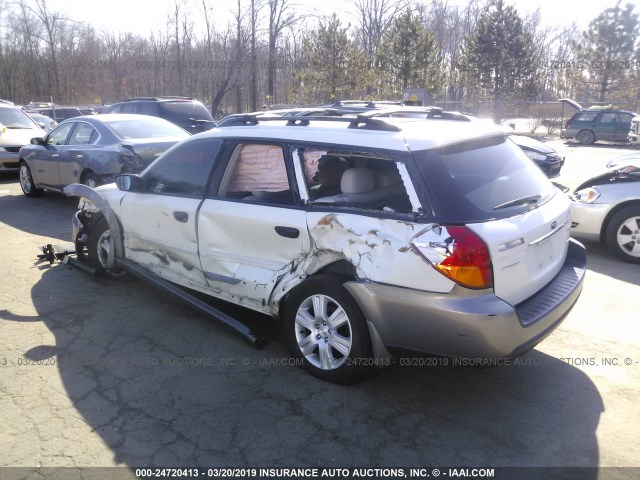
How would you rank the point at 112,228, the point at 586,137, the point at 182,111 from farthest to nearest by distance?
the point at 586,137
the point at 182,111
the point at 112,228

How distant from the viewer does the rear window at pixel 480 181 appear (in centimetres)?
311

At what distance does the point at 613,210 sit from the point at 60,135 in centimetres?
885

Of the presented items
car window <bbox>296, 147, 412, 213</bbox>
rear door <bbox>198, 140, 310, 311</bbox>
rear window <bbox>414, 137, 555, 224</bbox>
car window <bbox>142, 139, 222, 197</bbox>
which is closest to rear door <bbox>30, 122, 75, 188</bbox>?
car window <bbox>142, 139, 222, 197</bbox>

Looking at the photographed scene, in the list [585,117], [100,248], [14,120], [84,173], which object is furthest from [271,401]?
[585,117]

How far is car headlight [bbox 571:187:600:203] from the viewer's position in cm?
653

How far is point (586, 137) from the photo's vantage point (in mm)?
23750

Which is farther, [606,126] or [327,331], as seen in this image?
[606,126]

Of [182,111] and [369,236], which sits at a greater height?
[182,111]

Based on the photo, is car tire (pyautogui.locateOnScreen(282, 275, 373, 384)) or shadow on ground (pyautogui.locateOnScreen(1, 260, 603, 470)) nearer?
shadow on ground (pyautogui.locateOnScreen(1, 260, 603, 470))

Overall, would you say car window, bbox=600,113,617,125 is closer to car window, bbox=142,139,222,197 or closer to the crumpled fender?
car window, bbox=142,139,222,197

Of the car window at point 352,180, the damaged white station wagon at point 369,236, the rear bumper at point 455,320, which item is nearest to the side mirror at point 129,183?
the damaged white station wagon at point 369,236

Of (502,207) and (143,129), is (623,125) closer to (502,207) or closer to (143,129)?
(143,129)

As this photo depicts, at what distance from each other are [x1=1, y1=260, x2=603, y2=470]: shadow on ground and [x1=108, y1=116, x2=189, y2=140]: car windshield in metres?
4.98

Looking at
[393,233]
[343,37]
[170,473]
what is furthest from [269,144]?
[343,37]
